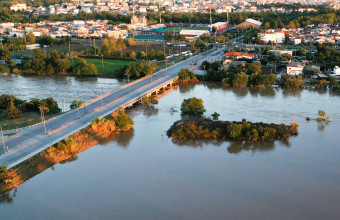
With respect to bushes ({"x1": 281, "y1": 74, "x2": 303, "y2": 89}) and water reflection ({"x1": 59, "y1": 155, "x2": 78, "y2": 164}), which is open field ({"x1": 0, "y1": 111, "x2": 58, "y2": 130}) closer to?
water reflection ({"x1": 59, "y1": 155, "x2": 78, "y2": 164})

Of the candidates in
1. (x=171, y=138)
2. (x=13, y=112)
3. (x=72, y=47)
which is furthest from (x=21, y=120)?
(x=72, y=47)

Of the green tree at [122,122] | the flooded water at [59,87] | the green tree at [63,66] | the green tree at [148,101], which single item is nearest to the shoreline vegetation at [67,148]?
the green tree at [122,122]

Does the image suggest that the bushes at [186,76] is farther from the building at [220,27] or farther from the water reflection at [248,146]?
the building at [220,27]

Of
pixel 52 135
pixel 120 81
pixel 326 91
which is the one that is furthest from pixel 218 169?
pixel 120 81

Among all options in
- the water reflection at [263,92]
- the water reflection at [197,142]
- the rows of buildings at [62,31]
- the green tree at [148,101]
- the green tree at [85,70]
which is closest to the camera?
the water reflection at [197,142]

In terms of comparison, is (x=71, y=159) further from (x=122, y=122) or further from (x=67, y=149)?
(x=122, y=122)

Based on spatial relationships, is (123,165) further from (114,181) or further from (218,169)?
(218,169)

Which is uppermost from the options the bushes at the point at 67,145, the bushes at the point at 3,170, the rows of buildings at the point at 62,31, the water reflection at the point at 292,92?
the rows of buildings at the point at 62,31
